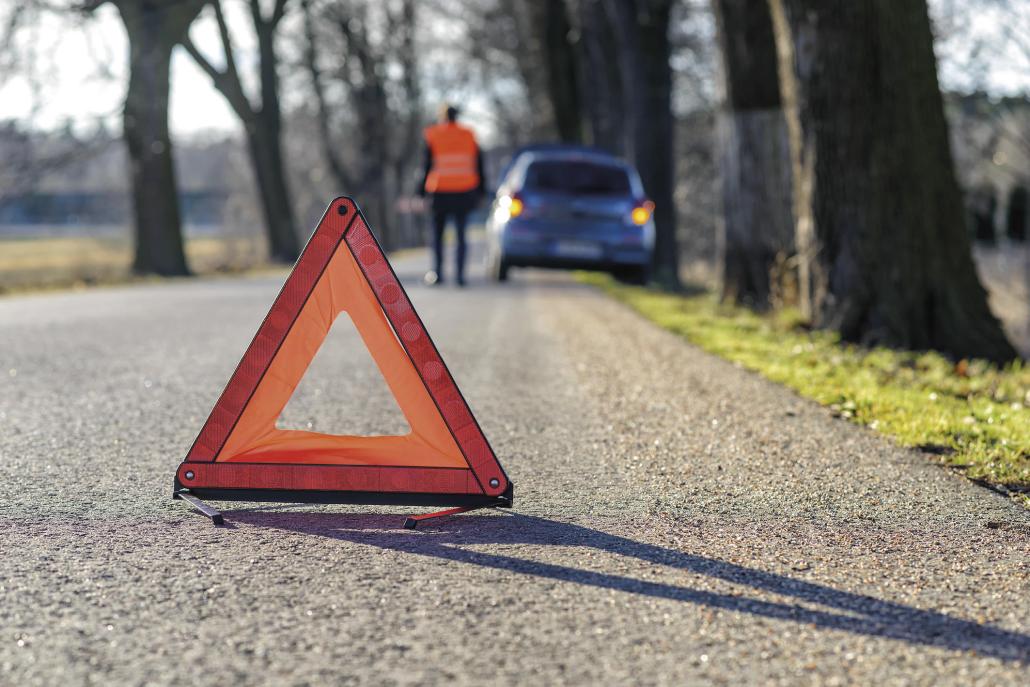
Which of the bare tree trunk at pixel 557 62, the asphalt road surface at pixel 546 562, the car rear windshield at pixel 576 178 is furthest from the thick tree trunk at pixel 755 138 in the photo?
the bare tree trunk at pixel 557 62

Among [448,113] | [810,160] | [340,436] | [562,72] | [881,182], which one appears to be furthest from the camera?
[562,72]

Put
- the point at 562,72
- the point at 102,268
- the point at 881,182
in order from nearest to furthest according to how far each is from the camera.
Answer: the point at 881,182 < the point at 102,268 < the point at 562,72

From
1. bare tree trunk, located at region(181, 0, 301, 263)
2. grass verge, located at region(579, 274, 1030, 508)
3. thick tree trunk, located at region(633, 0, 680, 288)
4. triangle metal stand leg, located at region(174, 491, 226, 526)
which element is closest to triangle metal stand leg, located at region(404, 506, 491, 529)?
triangle metal stand leg, located at region(174, 491, 226, 526)

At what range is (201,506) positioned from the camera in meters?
4.27

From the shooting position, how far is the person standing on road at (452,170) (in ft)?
50.1

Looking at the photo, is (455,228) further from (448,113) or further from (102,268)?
(102,268)

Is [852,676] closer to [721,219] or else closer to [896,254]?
[896,254]

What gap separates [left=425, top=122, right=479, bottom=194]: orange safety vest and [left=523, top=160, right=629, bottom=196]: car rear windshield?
1.45 meters

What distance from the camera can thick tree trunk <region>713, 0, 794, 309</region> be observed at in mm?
12648

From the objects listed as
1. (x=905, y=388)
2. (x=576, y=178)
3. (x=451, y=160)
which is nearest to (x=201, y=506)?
(x=905, y=388)

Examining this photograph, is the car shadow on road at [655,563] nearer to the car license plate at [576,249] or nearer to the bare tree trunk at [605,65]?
the car license plate at [576,249]

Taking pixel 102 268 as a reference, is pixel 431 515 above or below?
below

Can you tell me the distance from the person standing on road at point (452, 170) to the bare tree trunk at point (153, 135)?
343 inches

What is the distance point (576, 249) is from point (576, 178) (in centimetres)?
105
